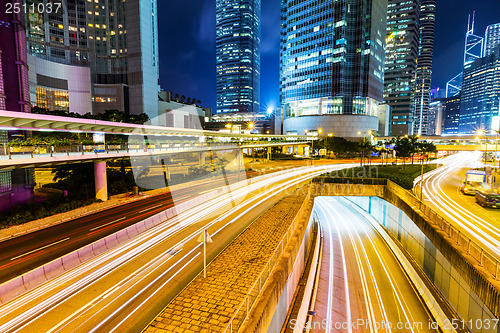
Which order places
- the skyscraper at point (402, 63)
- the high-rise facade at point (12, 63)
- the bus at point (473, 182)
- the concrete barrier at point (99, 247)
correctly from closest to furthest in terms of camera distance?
1. the concrete barrier at point (99, 247)
2. the high-rise facade at point (12, 63)
3. the bus at point (473, 182)
4. the skyscraper at point (402, 63)

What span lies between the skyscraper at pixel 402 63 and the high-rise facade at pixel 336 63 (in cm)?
5110

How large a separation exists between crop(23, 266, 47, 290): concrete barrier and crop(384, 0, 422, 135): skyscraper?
176192mm

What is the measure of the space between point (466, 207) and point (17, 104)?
1940 inches

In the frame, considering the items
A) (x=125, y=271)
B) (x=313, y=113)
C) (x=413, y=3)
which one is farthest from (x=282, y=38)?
(x=125, y=271)

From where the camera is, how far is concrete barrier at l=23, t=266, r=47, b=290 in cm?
1095

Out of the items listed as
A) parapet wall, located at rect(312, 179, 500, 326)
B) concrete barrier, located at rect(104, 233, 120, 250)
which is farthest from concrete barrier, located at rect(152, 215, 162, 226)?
parapet wall, located at rect(312, 179, 500, 326)

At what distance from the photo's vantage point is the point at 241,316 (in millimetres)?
8258

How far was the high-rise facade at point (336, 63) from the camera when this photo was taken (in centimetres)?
9894

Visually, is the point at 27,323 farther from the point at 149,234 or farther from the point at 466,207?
the point at 466,207

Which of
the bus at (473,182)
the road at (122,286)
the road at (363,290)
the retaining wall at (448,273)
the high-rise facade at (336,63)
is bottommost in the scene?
the road at (363,290)

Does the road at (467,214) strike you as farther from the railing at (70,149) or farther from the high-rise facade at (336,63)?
the high-rise facade at (336,63)

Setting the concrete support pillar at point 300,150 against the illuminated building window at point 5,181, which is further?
the concrete support pillar at point 300,150

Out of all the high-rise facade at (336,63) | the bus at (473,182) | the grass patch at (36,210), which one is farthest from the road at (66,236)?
the high-rise facade at (336,63)

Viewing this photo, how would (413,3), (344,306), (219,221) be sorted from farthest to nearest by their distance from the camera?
(413,3) → (219,221) → (344,306)
